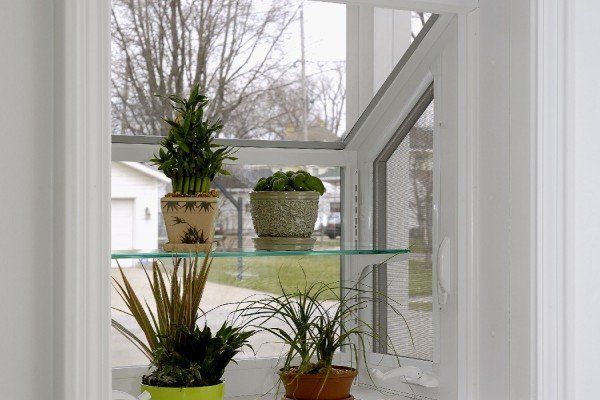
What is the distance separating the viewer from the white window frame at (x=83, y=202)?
3.33 feet

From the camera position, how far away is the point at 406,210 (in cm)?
171

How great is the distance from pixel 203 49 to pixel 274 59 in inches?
7.0

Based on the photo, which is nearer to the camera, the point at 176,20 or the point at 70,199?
the point at 70,199

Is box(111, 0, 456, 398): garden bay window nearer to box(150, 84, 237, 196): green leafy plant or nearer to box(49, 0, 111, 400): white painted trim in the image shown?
box(150, 84, 237, 196): green leafy plant

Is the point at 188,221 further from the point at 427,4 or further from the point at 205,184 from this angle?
the point at 427,4

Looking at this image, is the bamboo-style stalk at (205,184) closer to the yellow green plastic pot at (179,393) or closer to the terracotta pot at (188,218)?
the terracotta pot at (188,218)

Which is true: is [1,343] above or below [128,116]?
below

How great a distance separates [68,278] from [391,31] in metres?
1.22

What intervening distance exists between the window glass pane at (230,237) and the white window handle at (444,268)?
1.40 feet

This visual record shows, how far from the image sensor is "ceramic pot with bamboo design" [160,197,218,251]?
148cm

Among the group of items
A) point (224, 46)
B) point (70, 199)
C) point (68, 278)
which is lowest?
point (68, 278)

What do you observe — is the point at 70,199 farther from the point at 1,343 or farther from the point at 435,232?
the point at 435,232
